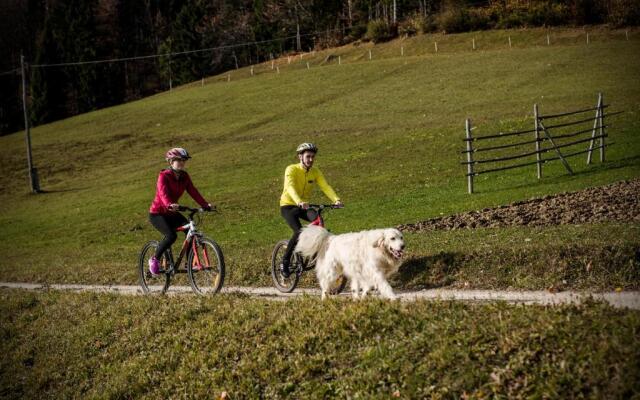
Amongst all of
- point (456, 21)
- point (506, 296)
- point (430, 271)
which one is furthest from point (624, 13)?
point (506, 296)

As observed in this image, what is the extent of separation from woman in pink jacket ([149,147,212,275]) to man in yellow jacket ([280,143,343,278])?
1764 mm

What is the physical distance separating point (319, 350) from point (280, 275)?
3965 mm

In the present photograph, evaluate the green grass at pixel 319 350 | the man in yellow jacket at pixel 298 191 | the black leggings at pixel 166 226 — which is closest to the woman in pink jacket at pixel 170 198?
the black leggings at pixel 166 226

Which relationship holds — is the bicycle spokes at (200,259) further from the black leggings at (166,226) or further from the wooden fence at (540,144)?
the wooden fence at (540,144)

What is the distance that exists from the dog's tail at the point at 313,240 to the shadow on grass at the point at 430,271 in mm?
2029

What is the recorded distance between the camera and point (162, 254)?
43.0 feet

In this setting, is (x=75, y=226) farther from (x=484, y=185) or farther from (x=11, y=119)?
(x=11, y=119)

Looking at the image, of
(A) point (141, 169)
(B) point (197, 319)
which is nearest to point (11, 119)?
(A) point (141, 169)

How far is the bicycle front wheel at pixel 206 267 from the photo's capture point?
1183cm

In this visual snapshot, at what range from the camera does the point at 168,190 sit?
12297 millimetres

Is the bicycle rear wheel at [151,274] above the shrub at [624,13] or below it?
below

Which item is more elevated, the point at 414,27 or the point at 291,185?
the point at 414,27

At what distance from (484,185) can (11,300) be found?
1728 cm

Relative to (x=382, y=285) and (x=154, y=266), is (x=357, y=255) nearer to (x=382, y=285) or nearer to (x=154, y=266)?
(x=382, y=285)
